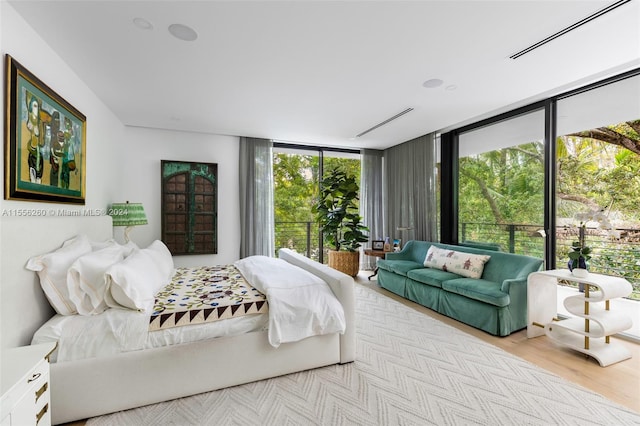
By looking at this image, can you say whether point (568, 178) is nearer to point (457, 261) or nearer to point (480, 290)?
point (457, 261)

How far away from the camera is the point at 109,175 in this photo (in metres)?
3.64

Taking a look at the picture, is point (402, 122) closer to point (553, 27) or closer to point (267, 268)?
point (553, 27)

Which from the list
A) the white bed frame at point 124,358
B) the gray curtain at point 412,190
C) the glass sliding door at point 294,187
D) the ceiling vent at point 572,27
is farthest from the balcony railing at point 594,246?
the glass sliding door at point 294,187

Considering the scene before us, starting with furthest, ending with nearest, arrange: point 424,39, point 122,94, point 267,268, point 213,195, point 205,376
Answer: point 213,195 < point 122,94 < point 267,268 < point 424,39 < point 205,376

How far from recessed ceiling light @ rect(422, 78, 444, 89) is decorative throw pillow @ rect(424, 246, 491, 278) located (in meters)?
2.08

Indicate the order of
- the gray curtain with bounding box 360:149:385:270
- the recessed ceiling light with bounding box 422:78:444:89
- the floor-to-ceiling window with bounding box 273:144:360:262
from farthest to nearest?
the floor-to-ceiling window with bounding box 273:144:360:262 → the gray curtain with bounding box 360:149:385:270 → the recessed ceiling light with bounding box 422:78:444:89

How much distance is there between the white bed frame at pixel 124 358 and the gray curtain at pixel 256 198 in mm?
2728

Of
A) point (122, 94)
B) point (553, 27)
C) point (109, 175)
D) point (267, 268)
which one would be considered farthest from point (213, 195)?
point (553, 27)

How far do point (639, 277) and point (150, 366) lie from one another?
500cm

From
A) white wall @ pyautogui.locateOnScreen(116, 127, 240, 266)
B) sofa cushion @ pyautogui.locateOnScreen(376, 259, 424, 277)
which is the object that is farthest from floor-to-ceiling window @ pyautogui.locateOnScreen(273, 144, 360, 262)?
sofa cushion @ pyautogui.locateOnScreen(376, 259, 424, 277)

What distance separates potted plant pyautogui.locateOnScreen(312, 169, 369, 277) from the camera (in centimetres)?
528

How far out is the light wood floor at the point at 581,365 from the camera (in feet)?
6.50

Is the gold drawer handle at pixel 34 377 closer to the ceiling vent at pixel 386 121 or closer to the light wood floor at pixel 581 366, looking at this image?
the light wood floor at pixel 581 366

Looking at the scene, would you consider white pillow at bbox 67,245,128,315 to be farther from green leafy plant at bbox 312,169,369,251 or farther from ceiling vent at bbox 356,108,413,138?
green leafy plant at bbox 312,169,369,251
